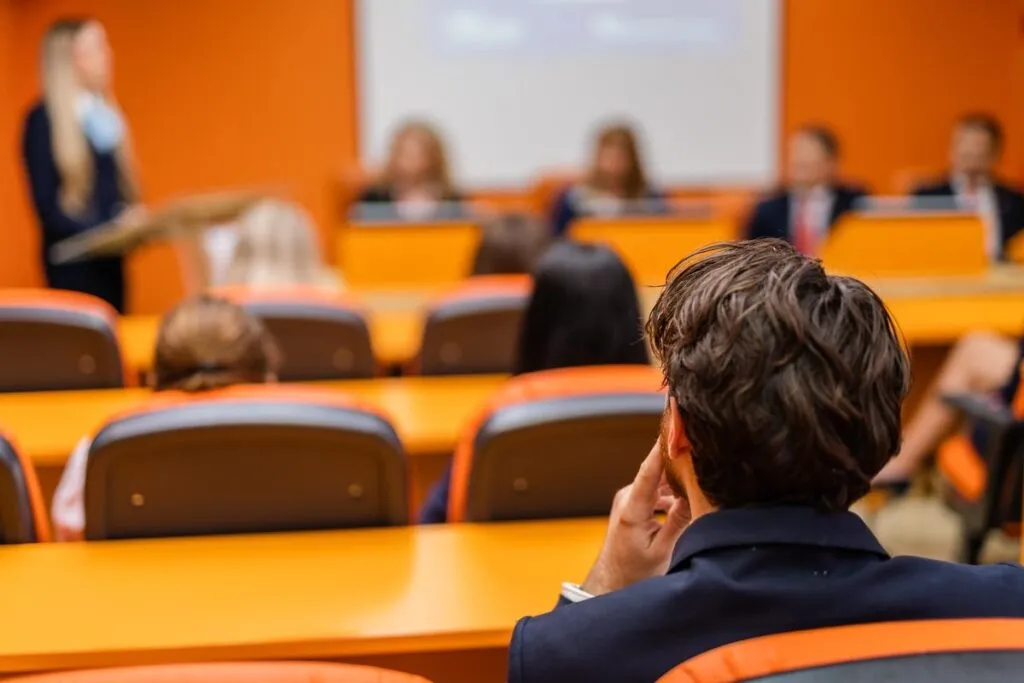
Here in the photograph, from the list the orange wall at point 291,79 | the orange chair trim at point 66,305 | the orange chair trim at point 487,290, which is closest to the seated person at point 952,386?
the orange chair trim at point 487,290

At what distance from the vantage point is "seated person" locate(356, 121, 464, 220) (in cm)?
589

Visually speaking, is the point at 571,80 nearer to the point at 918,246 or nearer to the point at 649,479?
the point at 918,246

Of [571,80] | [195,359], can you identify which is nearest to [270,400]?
[195,359]

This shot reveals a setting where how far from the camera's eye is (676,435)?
1153mm

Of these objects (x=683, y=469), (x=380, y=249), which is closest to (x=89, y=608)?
(x=683, y=469)

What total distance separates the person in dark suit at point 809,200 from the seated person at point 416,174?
1.50 meters

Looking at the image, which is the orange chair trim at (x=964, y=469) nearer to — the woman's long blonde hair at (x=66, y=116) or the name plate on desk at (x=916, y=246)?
the name plate on desk at (x=916, y=246)

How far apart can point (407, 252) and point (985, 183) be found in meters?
3.10

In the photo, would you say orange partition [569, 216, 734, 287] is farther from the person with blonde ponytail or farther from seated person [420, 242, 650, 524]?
seated person [420, 242, 650, 524]

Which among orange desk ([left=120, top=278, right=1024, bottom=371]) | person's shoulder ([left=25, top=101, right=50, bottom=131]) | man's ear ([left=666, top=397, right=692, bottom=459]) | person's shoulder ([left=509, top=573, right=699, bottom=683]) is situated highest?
person's shoulder ([left=25, top=101, right=50, bottom=131])

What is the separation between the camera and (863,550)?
1094 mm

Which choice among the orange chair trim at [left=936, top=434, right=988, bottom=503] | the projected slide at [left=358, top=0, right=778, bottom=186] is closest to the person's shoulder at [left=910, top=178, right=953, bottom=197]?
the projected slide at [left=358, top=0, right=778, bottom=186]

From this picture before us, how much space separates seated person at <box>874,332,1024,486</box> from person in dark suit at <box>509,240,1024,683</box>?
9.12ft

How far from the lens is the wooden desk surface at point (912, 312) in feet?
11.8
